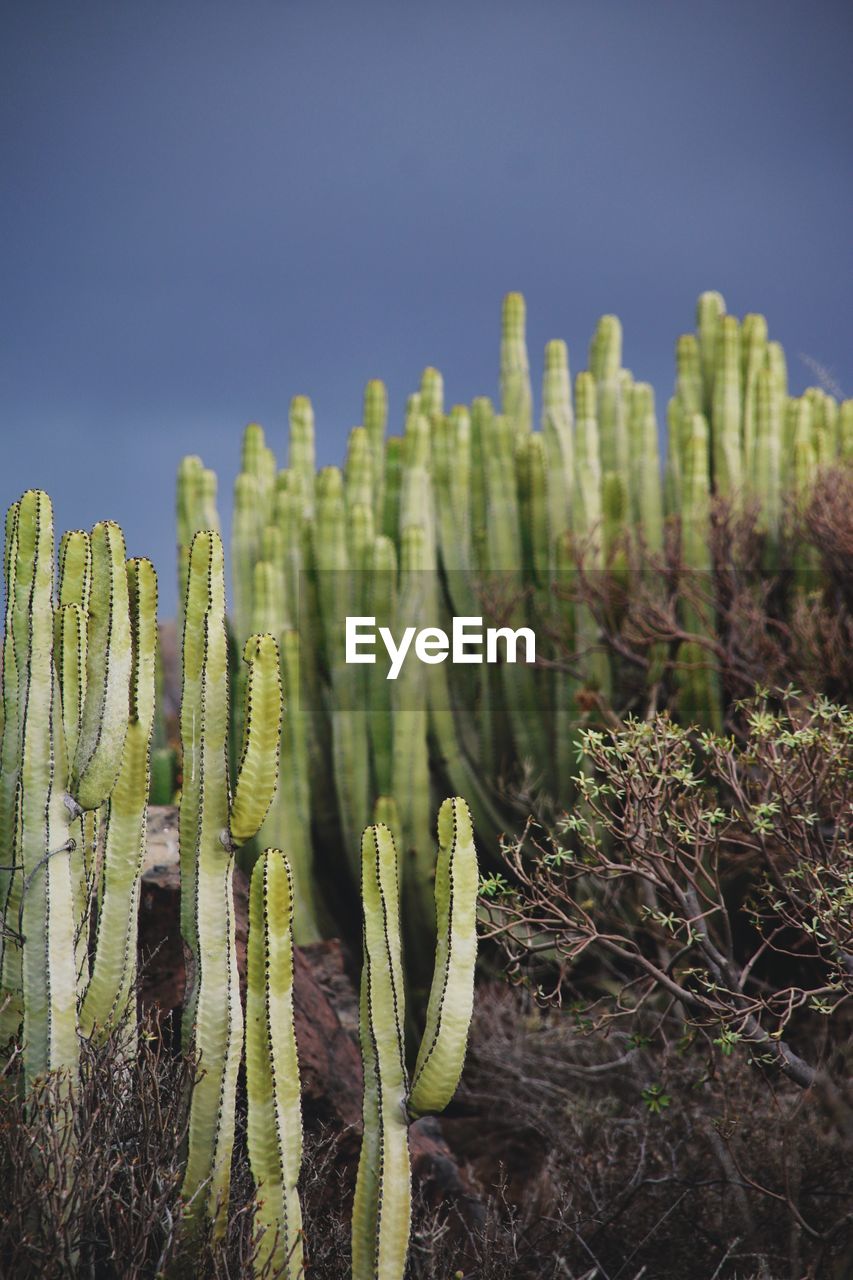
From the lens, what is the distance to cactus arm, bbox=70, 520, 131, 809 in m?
3.48

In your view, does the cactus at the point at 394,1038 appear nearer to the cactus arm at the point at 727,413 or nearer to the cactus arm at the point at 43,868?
the cactus arm at the point at 43,868

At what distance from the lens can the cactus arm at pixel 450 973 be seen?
3.26m

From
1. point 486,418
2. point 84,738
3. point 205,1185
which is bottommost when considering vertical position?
point 205,1185

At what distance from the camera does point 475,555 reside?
9.05 m

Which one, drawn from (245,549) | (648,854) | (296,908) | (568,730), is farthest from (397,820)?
(648,854)

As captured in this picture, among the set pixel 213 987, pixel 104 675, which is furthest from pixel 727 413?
pixel 213 987

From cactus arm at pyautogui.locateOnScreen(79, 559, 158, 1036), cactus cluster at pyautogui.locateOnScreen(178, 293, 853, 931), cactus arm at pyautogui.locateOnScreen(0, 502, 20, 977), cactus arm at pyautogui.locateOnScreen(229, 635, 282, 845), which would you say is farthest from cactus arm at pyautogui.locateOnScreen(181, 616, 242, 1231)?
cactus cluster at pyautogui.locateOnScreen(178, 293, 853, 931)

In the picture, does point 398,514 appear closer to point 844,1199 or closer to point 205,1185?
point 844,1199

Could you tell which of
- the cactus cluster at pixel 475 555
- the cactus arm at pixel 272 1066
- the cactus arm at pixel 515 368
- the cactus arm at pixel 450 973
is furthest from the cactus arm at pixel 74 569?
the cactus arm at pixel 515 368

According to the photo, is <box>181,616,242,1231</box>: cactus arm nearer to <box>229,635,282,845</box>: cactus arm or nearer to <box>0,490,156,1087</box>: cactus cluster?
<box>229,635,282,845</box>: cactus arm

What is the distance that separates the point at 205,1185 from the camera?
3367mm

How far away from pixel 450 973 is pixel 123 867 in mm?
1032

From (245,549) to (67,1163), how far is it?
19.2 ft

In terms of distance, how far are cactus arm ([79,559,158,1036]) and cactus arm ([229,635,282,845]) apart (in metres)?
0.36
